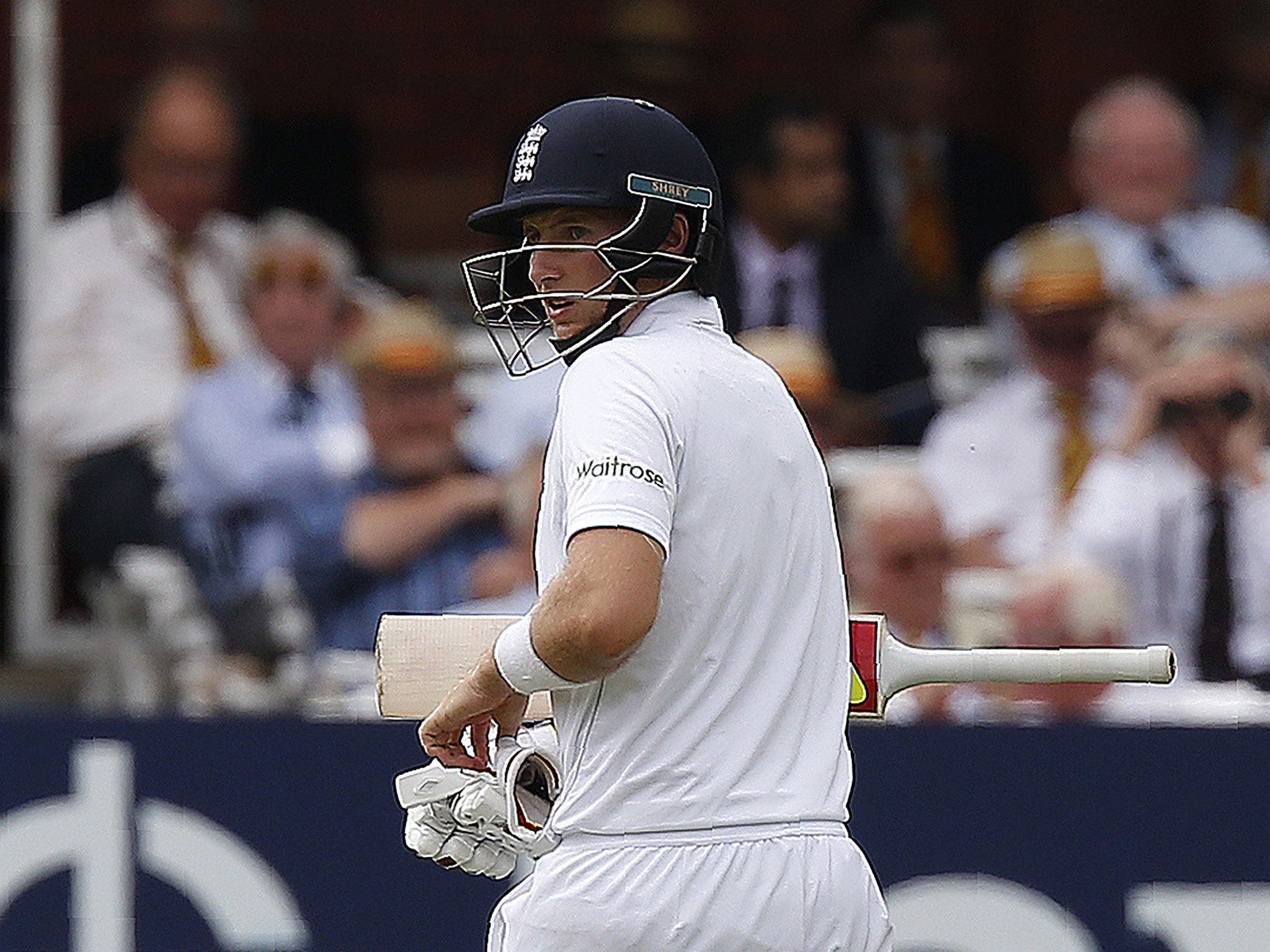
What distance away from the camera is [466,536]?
6.59m

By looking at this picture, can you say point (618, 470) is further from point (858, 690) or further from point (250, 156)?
point (250, 156)

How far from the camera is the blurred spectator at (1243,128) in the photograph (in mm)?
7797

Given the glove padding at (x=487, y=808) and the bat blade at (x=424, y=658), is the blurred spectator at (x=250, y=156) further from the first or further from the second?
the glove padding at (x=487, y=808)

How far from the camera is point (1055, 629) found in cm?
594

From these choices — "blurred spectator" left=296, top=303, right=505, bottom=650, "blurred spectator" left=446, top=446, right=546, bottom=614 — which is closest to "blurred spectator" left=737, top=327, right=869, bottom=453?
"blurred spectator" left=446, top=446, right=546, bottom=614

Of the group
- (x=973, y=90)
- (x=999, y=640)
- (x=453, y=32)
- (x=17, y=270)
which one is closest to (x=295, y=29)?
(x=453, y=32)

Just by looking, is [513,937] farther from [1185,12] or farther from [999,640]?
[1185,12]

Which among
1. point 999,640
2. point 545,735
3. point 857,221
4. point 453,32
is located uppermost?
point 453,32

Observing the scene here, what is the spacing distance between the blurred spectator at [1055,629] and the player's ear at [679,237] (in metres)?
2.56

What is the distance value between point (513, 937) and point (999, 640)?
9.89 ft

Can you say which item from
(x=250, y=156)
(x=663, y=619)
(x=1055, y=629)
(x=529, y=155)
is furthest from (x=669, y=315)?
(x=250, y=156)

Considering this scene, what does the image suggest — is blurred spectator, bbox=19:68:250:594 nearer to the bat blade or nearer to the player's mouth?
the bat blade

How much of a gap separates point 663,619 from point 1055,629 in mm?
2993

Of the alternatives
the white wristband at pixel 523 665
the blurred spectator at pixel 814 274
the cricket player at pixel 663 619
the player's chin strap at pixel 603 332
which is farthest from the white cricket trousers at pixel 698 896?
the blurred spectator at pixel 814 274
